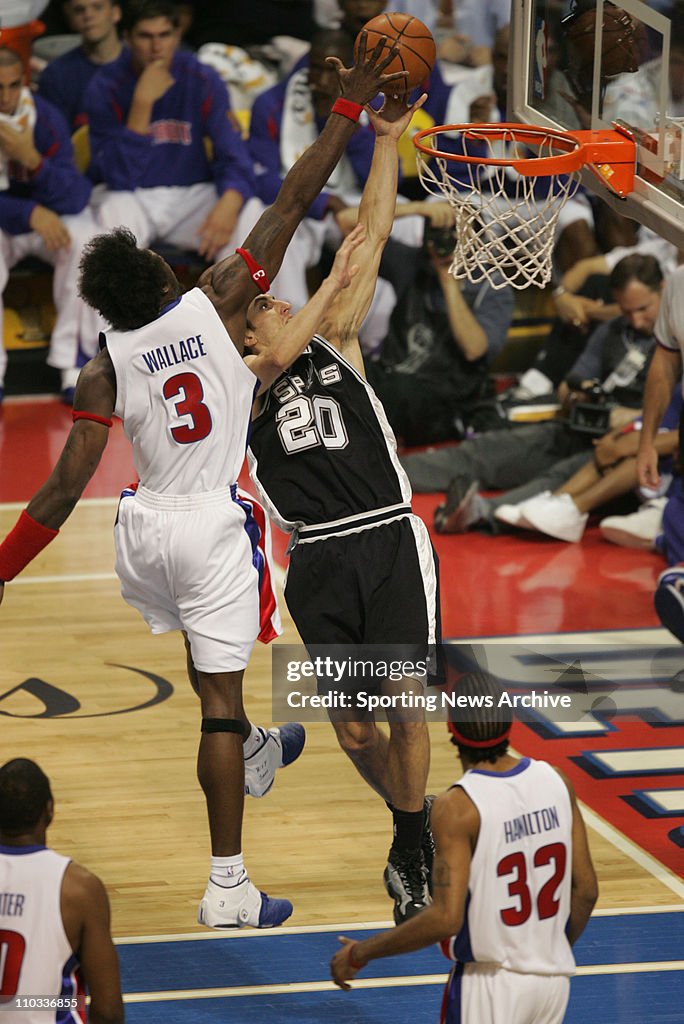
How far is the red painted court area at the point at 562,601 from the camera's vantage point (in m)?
5.84

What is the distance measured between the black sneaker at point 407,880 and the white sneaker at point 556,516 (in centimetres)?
448

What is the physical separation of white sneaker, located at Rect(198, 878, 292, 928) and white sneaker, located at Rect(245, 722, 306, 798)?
65 centimetres

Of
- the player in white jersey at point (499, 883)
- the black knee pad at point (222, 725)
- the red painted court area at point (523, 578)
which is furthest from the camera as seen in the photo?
the red painted court area at point (523, 578)

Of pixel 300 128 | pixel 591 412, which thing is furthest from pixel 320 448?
pixel 300 128

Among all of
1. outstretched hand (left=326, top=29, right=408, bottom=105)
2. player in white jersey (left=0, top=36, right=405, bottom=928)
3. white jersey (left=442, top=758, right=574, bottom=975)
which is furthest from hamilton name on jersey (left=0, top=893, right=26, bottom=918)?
outstretched hand (left=326, top=29, right=408, bottom=105)

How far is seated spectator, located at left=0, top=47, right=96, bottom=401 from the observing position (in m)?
11.9

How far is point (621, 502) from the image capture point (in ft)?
30.7

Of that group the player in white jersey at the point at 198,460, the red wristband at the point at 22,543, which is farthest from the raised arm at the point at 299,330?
the red wristband at the point at 22,543

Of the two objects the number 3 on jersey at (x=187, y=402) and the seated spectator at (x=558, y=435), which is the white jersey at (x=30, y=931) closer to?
the number 3 on jersey at (x=187, y=402)

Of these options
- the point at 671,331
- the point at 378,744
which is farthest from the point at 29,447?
the point at 378,744

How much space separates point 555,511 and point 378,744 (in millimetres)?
4314

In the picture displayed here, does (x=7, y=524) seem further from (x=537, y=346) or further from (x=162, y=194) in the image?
(x=537, y=346)

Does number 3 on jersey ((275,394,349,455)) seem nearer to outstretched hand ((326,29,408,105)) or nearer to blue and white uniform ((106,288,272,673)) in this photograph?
blue and white uniform ((106,288,272,673))

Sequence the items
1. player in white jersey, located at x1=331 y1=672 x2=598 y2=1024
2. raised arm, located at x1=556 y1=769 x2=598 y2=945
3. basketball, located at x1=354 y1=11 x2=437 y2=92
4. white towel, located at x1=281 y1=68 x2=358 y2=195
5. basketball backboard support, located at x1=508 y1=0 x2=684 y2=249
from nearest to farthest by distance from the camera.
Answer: player in white jersey, located at x1=331 y1=672 x2=598 y2=1024, raised arm, located at x1=556 y1=769 x2=598 y2=945, basketball, located at x1=354 y1=11 x2=437 y2=92, basketball backboard support, located at x1=508 y1=0 x2=684 y2=249, white towel, located at x1=281 y1=68 x2=358 y2=195
